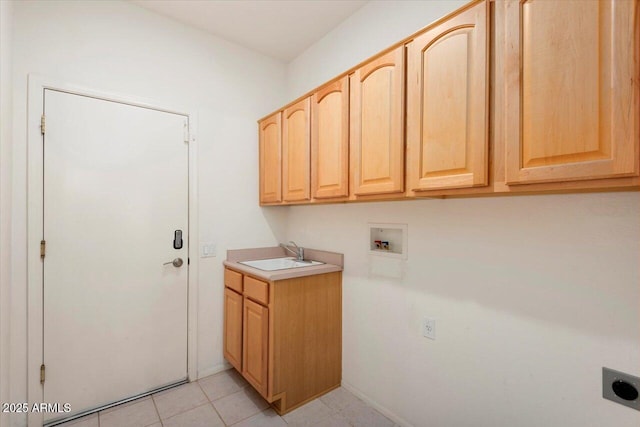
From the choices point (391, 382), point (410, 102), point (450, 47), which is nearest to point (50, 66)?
point (410, 102)

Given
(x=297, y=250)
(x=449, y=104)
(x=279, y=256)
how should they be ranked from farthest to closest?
(x=279, y=256), (x=297, y=250), (x=449, y=104)

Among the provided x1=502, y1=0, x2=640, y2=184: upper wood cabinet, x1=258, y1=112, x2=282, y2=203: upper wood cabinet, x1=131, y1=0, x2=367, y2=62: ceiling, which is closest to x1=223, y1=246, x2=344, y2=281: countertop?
x1=258, y1=112, x2=282, y2=203: upper wood cabinet

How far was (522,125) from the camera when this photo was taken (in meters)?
1.03

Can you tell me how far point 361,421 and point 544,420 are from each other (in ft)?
3.39

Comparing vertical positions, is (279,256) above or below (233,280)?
above

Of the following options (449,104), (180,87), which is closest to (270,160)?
(180,87)

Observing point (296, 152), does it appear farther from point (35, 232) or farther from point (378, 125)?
point (35, 232)

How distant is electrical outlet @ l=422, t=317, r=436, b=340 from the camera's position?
5.37ft

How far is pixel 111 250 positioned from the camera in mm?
2021

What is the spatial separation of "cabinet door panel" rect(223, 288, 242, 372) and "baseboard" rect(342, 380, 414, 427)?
0.85m

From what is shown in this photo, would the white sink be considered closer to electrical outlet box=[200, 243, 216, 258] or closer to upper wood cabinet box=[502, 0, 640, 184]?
electrical outlet box=[200, 243, 216, 258]

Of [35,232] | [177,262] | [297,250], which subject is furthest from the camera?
[297,250]

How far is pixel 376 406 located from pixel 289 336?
0.76 m

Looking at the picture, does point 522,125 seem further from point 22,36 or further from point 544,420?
point 22,36
